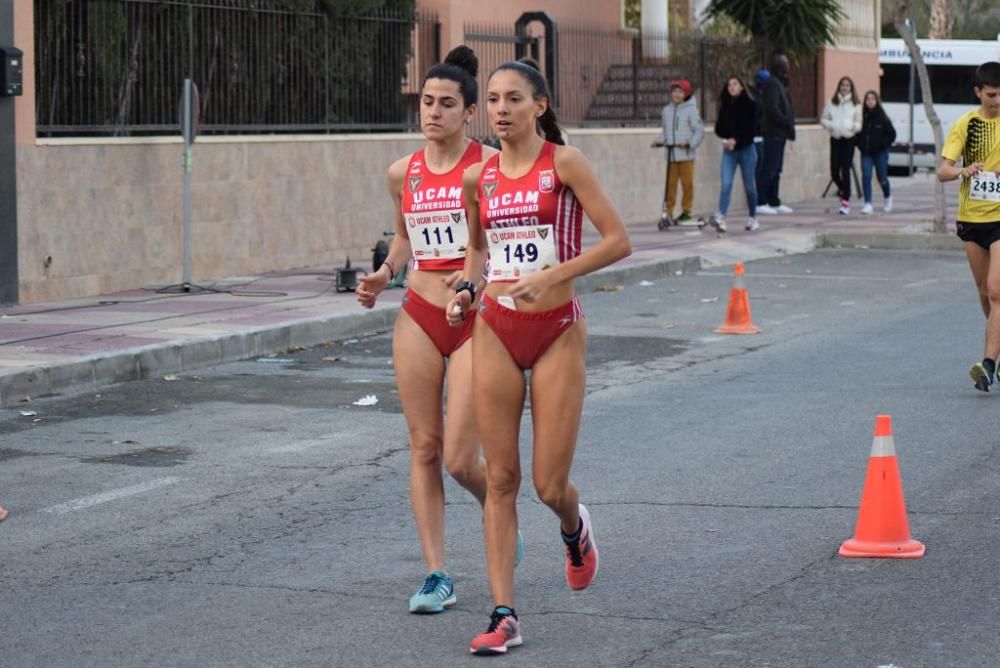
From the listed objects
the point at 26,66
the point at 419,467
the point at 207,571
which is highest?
the point at 26,66

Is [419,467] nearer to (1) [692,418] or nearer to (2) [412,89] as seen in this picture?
(1) [692,418]

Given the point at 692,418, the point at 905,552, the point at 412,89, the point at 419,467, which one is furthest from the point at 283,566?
the point at 412,89

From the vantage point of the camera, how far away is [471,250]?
6.36m

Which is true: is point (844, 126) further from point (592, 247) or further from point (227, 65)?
point (592, 247)

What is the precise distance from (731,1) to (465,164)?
2515cm

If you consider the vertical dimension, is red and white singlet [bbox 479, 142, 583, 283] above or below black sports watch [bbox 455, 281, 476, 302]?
above

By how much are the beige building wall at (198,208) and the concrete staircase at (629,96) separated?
5.61 m

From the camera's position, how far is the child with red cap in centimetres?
2400

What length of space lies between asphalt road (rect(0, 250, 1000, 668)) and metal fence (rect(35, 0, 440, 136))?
464 cm

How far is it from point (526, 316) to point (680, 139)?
60.4ft

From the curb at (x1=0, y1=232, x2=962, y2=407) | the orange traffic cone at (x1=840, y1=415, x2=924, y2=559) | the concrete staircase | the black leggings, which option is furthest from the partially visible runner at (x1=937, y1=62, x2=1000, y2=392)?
the black leggings

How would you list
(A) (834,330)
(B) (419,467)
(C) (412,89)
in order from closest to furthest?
(B) (419,467)
(A) (834,330)
(C) (412,89)

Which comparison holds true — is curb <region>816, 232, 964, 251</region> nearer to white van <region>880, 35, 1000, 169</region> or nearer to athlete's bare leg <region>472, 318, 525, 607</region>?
athlete's bare leg <region>472, 318, 525, 607</region>

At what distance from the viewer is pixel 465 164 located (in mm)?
6691
